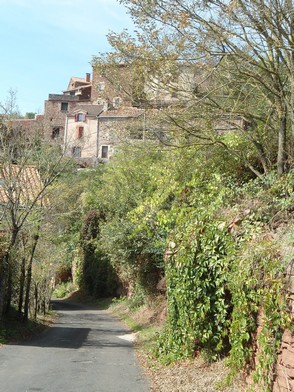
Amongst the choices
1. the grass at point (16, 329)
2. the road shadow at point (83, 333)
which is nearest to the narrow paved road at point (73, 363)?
the road shadow at point (83, 333)

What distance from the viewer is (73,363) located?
551 inches

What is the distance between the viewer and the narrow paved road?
1099 cm

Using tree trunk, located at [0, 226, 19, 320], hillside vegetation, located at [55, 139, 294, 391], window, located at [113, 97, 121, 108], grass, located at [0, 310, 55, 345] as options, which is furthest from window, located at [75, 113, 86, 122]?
window, located at [113, 97, 121, 108]

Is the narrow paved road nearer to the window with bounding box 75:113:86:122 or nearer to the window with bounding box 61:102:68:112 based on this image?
the window with bounding box 75:113:86:122

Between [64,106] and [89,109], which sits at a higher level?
[64,106]

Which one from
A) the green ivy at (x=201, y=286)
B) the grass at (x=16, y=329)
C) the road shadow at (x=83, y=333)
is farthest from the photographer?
the grass at (x=16, y=329)

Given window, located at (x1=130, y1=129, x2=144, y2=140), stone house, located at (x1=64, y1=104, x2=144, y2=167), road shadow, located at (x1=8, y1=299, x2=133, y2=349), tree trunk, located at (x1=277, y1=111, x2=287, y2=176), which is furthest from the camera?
stone house, located at (x1=64, y1=104, x2=144, y2=167)

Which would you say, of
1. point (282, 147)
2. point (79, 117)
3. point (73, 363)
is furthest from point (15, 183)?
point (79, 117)

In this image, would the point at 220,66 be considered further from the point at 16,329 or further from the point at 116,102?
the point at 16,329

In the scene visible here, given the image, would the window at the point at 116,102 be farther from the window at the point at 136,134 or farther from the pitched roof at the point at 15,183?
the pitched roof at the point at 15,183

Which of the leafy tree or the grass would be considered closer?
the grass

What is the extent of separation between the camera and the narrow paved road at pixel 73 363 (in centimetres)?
1099

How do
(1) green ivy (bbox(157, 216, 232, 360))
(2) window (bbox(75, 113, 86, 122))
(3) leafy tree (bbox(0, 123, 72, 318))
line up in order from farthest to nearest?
(2) window (bbox(75, 113, 86, 122))
(3) leafy tree (bbox(0, 123, 72, 318))
(1) green ivy (bbox(157, 216, 232, 360))

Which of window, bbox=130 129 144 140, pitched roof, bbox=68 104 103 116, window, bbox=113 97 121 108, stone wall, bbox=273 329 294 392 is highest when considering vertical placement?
pitched roof, bbox=68 104 103 116
